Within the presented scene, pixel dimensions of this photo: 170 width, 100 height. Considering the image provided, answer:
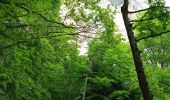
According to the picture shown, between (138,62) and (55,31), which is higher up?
(55,31)

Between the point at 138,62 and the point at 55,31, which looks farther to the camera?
the point at 55,31

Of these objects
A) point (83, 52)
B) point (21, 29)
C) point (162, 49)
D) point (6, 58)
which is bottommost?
point (6, 58)

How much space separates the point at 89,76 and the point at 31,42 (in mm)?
14331

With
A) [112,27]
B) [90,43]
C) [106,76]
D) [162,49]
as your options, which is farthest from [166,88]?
[112,27]

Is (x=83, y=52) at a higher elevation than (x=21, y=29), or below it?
higher

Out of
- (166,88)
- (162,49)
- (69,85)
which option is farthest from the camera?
(162,49)

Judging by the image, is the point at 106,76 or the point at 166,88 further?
the point at 166,88

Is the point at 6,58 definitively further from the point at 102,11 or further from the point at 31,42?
the point at 102,11

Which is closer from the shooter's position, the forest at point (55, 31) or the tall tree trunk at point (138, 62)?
the tall tree trunk at point (138, 62)

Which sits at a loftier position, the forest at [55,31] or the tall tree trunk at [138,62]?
the forest at [55,31]

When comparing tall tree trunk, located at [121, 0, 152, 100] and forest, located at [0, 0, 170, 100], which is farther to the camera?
forest, located at [0, 0, 170, 100]

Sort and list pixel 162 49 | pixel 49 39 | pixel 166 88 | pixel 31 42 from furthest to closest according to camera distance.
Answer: pixel 162 49, pixel 166 88, pixel 49 39, pixel 31 42

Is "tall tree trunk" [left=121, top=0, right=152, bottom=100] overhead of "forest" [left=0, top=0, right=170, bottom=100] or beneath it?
beneath

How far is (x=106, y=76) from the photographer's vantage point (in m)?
24.7
